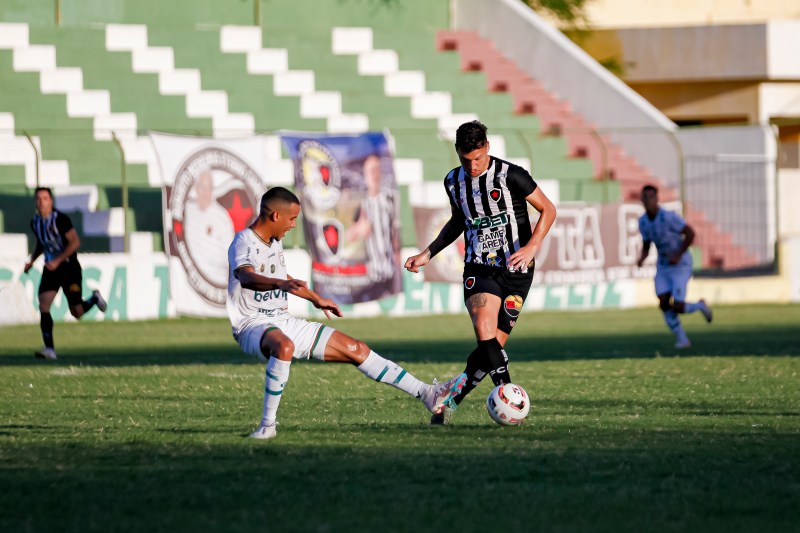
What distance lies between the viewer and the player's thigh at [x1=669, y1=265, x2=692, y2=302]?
16.4 meters

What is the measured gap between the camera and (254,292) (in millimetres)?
8195

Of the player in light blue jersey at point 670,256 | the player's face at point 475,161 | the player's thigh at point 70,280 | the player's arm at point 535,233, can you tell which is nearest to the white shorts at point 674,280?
the player in light blue jersey at point 670,256

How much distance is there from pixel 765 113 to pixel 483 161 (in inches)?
1086

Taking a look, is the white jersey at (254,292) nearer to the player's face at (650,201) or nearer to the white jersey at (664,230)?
the player's face at (650,201)

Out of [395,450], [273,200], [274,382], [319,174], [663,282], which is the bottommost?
[395,450]

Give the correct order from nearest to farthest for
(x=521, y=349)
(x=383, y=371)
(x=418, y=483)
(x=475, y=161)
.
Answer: (x=418, y=483) → (x=383, y=371) → (x=475, y=161) → (x=521, y=349)

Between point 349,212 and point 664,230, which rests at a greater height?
point 349,212

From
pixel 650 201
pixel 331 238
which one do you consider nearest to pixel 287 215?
pixel 650 201

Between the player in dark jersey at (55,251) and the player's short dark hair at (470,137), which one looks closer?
the player's short dark hair at (470,137)

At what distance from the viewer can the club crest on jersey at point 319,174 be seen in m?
22.7

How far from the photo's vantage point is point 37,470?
6.88 metres

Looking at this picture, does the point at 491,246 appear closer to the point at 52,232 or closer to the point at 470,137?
the point at 470,137

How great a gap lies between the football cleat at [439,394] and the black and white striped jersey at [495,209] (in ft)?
2.78

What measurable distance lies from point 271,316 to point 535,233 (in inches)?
68.7
